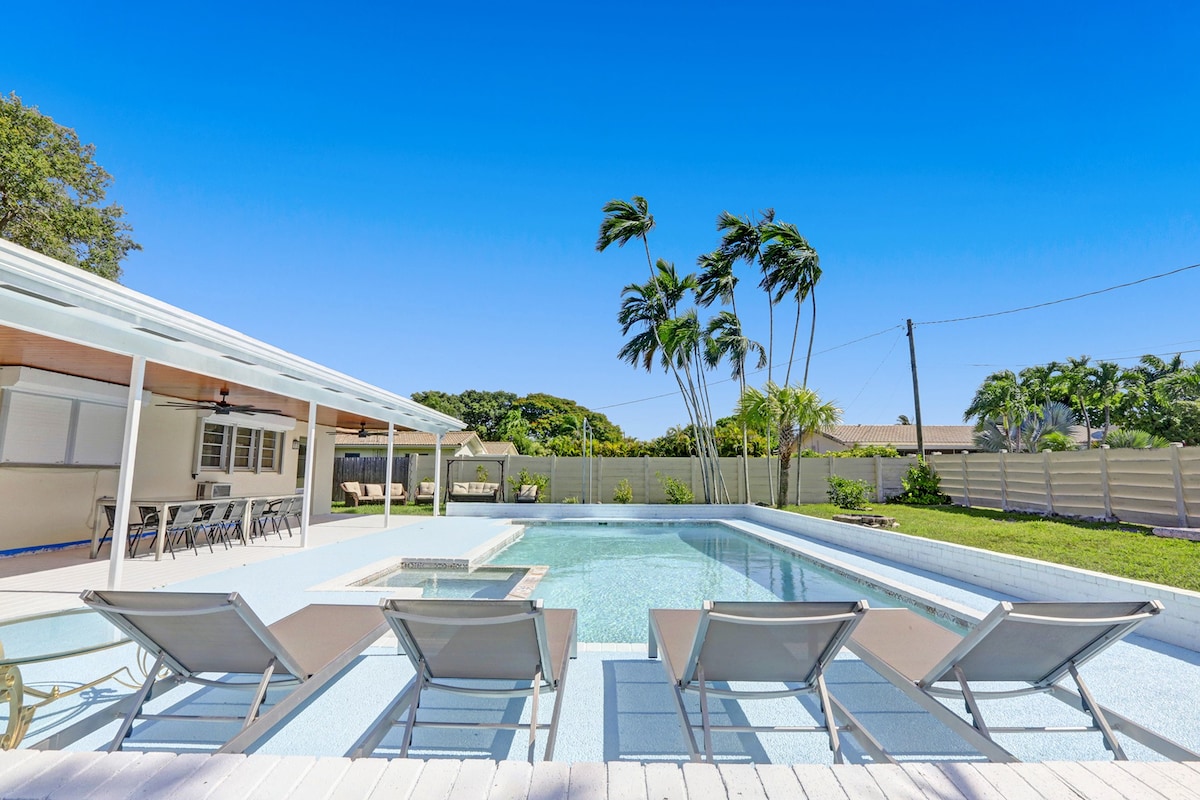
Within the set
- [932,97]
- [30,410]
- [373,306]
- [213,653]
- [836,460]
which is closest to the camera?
[213,653]

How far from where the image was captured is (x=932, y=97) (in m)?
11.8

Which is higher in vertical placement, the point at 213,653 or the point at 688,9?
the point at 688,9

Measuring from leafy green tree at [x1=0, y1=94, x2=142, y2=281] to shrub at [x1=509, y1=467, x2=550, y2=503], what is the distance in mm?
14538

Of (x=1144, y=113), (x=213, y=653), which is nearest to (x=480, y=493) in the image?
(x=213, y=653)

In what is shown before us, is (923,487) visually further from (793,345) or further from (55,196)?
(55,196)

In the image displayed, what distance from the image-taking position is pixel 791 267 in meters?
17.5

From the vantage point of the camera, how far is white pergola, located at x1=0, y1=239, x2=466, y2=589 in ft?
14.2

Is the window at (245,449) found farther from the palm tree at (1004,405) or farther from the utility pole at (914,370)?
the palm tree at (1004,405)

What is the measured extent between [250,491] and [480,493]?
21.8ft

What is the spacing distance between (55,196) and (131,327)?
1601 cm

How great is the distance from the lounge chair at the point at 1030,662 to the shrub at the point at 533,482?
15.9 metres

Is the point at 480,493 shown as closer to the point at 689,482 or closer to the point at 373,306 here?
the point at 689,482

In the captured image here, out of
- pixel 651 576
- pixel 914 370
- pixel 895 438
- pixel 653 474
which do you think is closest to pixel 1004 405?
pixel 914 370

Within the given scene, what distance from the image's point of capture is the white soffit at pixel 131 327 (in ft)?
13.6
